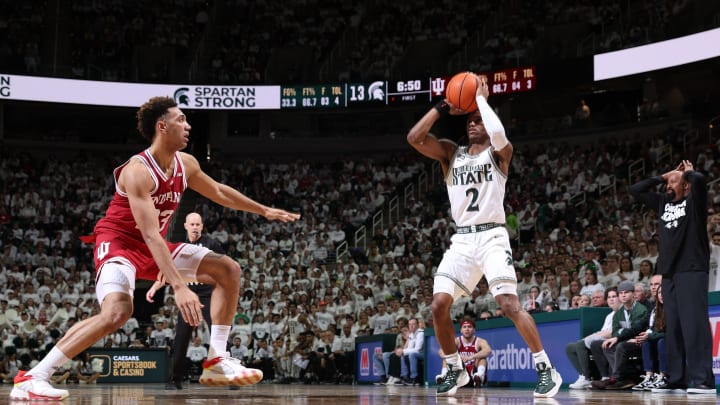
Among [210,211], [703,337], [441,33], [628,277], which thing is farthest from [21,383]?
[441,33]

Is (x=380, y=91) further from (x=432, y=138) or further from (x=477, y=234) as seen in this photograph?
(x=477, y=234)

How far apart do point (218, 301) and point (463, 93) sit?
2417 mm

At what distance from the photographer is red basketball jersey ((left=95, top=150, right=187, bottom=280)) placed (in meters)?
5.58

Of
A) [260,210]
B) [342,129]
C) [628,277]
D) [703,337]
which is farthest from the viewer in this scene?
[342,129]

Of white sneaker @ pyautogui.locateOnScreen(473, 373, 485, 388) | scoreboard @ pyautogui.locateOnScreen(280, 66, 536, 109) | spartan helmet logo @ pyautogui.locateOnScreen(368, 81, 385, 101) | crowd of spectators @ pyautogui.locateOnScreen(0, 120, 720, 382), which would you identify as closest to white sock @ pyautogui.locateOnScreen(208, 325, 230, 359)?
white sneaker @ pyautogui.locateOnScreen(473, 373, 485, 388)

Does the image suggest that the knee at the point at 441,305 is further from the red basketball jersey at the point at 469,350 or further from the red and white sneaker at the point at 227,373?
the red basketball jersey at the point at 469,350

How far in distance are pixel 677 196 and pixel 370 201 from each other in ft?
56.5

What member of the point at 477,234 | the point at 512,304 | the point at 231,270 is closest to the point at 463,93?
the point at 477,234

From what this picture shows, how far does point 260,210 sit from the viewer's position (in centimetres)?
632

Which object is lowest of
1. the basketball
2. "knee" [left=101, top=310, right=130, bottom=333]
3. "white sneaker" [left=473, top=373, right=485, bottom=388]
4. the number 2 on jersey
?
"white sneaker" [left=473, top=373, right=485, bottom=388]

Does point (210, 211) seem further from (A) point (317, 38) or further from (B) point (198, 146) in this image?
(A) point (317, 38)

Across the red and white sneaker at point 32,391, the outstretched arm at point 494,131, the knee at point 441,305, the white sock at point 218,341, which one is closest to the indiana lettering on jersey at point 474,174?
the outstretched arm at point 494,131

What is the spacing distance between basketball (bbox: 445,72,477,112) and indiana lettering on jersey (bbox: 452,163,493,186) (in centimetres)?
47

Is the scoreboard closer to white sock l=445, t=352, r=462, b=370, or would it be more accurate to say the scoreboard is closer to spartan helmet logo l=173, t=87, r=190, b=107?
spartan helmet logo l=173, t=87, r=190, b=107
